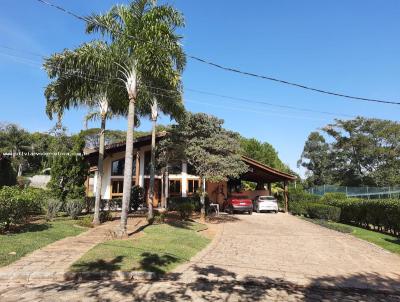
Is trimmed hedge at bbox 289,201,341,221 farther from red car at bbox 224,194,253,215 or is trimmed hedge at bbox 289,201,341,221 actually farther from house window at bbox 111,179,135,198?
house window at bbox 111,179,135,198

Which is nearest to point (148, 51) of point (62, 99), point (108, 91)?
point (108, 91)

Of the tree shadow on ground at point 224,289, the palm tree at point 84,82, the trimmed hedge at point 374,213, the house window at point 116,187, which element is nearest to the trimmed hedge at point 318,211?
the trimmed hedge at point 374,213

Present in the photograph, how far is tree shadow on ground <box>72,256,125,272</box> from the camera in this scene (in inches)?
341

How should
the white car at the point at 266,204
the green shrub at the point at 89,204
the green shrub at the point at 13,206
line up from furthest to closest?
1. the white car at the point at 266,204
2. the green shrub at the point at 89,204
3. the green shrub at the point at 13,206

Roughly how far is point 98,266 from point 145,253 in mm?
1751

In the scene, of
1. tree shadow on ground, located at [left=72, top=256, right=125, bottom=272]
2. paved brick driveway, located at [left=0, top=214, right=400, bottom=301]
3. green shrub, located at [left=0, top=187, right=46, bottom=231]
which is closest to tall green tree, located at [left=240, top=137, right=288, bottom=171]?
paved brick driveway, located at [left=0, top=214, right=400, bottom=301]

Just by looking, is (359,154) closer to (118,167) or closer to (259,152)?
(259,152)

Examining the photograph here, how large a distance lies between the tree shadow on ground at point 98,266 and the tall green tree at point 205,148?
1199 cm

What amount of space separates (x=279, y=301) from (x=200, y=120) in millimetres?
15748

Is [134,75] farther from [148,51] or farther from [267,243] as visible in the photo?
[267,243]

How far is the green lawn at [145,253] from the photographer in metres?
9.05

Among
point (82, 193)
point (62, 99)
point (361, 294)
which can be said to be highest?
point (62, 99)

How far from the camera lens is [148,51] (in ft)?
44.2

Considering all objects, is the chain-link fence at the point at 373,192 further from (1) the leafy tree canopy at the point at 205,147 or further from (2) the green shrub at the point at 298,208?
(1) the leafy tree canopy at the point at 205,147
